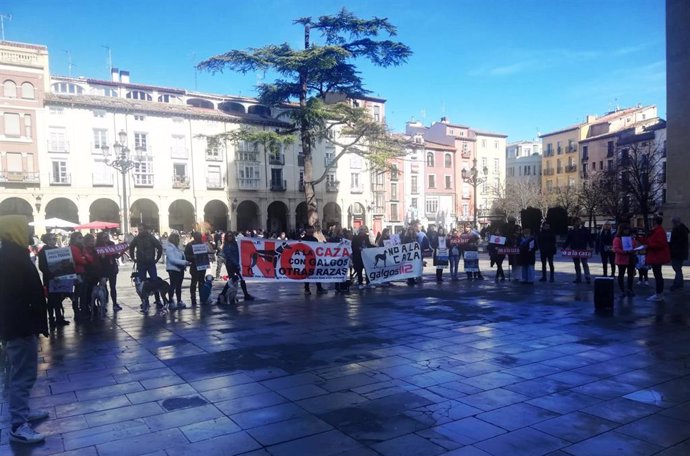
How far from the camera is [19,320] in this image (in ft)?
14.5

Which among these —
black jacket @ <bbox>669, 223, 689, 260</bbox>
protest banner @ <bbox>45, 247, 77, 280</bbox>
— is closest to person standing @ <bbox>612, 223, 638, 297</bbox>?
black jacket @ <bbox>669, 223, 689, 260</bbox>

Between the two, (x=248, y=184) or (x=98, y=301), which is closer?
(x=98, y=301)

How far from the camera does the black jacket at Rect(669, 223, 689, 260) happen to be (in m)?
12.1

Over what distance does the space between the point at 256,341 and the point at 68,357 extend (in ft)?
8.65

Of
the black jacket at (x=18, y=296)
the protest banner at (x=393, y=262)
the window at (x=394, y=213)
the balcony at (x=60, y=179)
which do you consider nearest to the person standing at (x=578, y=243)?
the protest banner at (x=393, y=262)

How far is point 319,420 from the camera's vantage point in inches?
184

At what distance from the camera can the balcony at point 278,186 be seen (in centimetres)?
5344

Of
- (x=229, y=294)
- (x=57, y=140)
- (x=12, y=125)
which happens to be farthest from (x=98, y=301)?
(x=12, y=125)

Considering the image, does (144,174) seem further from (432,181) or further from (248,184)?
(432,181)

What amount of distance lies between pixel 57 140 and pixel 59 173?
9.37 feet

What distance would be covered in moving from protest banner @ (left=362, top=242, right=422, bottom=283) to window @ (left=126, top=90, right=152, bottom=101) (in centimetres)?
4490

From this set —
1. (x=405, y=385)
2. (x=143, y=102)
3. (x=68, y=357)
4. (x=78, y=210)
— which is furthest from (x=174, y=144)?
(x=405, y=385)

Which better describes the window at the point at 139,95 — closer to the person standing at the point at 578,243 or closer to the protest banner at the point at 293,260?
the protest banner at the point at 293,260

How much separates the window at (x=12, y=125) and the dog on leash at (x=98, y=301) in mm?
39460
